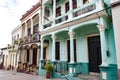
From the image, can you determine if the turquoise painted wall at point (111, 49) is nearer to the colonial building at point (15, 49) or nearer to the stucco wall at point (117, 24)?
the stucco wall at point (117, 24)

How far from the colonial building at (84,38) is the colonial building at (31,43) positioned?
150 cm

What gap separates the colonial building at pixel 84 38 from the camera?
25.7ft

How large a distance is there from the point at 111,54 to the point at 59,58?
18.6 feet

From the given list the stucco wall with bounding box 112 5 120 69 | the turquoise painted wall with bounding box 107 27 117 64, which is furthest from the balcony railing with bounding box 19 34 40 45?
the stucco wall with bounding box 112 5 120 69

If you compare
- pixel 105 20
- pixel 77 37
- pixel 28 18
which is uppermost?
pixel 28 18

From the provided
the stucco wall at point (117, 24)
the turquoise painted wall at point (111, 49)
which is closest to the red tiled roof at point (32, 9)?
the turquoise painted wall at point (111, 49)

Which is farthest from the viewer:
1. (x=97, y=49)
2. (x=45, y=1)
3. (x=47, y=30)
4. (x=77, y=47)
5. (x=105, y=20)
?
(x=45, y=1)

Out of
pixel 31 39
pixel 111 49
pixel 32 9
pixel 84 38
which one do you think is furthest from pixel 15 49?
pixel 111 49

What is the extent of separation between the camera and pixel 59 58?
12.9 m

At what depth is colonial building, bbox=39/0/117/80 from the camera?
25.7ft

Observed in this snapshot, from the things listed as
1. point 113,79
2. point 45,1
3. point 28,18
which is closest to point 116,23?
point 113,79

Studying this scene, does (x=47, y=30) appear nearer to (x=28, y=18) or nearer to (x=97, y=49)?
(x=97, y=49)

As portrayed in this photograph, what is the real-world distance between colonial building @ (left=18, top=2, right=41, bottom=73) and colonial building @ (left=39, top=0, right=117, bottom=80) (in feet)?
4.92

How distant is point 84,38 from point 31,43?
24.6 ft
